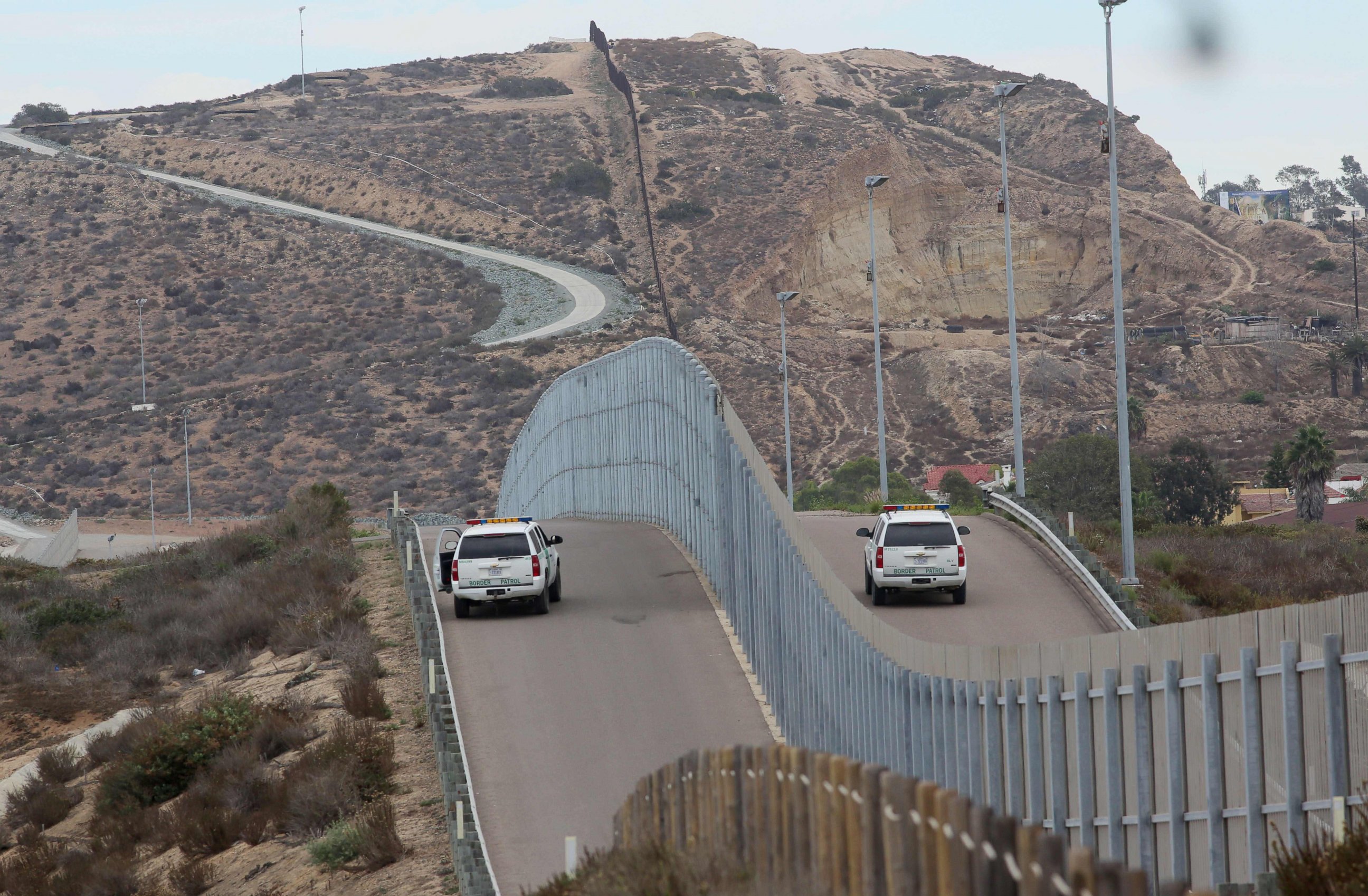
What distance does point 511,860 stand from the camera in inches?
569

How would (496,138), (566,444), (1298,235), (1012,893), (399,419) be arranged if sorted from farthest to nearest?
(496,138) → (1298,235) → (399,419) → (566,444) → (1012,893)


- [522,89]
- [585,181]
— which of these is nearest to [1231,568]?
[585,181]

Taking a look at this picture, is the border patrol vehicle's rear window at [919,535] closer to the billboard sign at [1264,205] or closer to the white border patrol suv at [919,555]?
the white border patrol suv at [919,555]

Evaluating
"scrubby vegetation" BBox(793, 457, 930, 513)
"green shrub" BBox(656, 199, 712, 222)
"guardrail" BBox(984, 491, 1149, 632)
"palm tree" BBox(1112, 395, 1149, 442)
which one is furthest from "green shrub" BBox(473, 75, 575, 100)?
"guardrail" BBox(984, 491, 1149, 632)

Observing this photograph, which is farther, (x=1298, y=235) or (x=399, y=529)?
(x=1298, y=235)

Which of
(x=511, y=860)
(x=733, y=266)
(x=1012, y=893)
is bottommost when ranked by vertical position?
(x=511, y=860)

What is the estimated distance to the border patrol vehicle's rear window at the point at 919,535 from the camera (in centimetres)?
2520

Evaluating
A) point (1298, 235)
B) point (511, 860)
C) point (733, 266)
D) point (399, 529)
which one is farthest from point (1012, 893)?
point (1298, 235)

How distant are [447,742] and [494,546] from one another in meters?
7.93

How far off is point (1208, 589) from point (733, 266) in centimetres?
7232

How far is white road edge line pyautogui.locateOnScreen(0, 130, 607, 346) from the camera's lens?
298ft

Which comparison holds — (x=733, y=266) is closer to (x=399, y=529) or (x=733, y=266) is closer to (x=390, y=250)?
(x=390, y=250)

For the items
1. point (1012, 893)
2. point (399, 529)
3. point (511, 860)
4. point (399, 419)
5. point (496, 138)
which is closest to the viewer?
point (1012, 893)

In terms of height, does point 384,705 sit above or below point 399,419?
below
